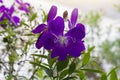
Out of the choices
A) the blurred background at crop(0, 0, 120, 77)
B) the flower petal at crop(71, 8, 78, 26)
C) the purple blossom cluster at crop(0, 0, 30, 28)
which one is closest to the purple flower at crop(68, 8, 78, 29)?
the flower petal at crop(71, 8, 78, 26)

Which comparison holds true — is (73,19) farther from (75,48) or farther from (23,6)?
(23,6)

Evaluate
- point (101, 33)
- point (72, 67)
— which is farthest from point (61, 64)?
point (101, 33)

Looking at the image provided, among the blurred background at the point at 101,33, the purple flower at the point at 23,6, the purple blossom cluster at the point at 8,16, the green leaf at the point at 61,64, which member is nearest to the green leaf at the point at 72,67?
the green leaf at the point at 61,64

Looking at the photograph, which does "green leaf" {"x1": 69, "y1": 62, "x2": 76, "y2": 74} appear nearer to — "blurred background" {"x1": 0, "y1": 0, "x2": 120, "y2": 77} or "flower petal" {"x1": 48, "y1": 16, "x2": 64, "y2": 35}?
"flower petal" {"x1": 48, "y1": 16, "x2": 64, "y2": 35}

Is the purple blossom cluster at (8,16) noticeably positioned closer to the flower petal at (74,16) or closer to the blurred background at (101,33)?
the flower petal at (74,16)

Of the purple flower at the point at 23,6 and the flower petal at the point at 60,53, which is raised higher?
the purple flower at the point at 23,6
